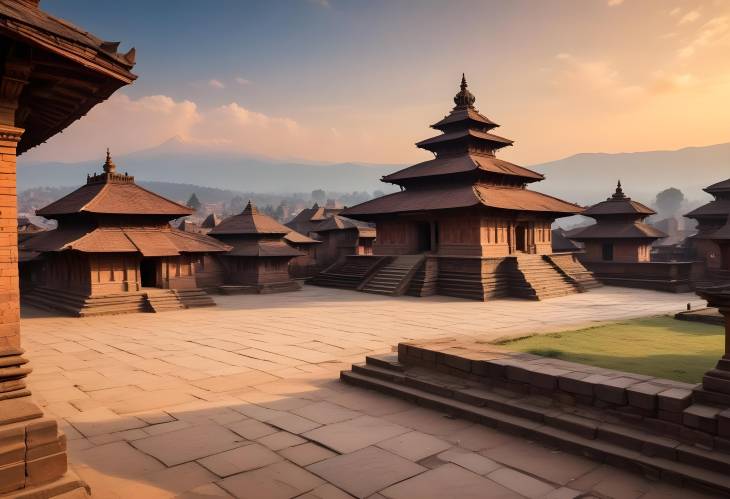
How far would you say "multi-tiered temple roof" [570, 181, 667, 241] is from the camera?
3303cm

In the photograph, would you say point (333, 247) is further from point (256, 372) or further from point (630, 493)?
point (630, 493)

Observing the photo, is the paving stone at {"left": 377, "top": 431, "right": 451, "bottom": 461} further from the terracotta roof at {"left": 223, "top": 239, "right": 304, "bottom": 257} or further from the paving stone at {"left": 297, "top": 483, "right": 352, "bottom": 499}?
the terracotta roof at {"left": 223, "top": 239, "right": 304, "bottom": 257}

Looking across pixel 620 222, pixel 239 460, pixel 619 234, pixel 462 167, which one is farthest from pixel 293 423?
pixel 620 222

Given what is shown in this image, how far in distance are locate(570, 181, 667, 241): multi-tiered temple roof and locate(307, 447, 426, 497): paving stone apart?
3114 centimetres

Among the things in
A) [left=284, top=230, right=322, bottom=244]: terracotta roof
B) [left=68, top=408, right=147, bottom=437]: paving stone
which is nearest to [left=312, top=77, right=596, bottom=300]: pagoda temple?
[left=284, top=230, right=322, bottom=244]: terracotta roof

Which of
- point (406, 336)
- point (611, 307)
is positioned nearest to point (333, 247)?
point (611, 307)

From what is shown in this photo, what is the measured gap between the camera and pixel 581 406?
642 cm

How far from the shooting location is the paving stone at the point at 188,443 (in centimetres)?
580

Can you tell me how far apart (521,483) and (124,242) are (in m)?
19.1

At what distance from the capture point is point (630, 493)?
16.2 feet

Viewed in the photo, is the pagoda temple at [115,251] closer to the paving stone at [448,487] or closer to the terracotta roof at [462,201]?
the terracotta roof at [462,201]

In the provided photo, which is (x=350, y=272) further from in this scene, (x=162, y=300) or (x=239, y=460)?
(x=239, y=460)

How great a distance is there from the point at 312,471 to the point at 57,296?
805 inches

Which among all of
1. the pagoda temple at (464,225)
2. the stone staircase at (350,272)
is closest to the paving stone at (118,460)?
the pagoda temple at (464,225)
